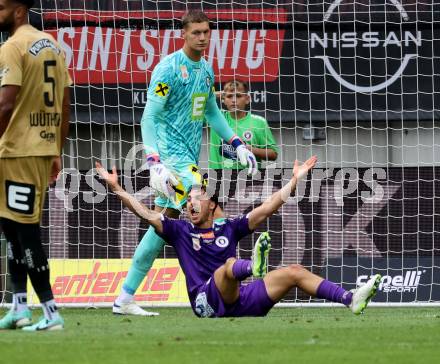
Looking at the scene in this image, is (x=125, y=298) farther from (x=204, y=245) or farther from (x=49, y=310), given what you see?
(x=49, y=310)

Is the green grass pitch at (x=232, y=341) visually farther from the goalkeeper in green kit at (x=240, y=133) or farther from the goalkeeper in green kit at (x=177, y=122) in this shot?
the goalkeeper in green kit at (x=240, y=133)

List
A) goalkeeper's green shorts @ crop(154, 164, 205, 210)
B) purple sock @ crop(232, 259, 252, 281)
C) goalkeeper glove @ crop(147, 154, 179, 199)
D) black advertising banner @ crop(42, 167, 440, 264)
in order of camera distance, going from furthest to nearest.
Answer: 1. black advertising banner @ crop(42, 167, 440, 264)
2. goalkeeper's green shorts @ crop(154, 164, 205, 210)
3. goalkeeper glove @ crop(147, 154, 179, 199)
4. purple sock @ crop(232, 259, 252, 281)

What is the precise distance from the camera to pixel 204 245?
9.11 metres

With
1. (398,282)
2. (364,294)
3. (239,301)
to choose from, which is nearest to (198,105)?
(239,301)

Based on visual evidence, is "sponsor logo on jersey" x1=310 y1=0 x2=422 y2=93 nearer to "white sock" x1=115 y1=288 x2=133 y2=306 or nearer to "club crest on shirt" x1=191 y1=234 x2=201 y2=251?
"white sock" x1=115 y1=288 x2=133 y2=306

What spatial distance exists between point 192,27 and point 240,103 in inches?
106

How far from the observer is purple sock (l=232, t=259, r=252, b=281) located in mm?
8320

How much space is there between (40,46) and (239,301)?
2404 mm

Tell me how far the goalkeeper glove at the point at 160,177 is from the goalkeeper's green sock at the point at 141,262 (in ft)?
1.67

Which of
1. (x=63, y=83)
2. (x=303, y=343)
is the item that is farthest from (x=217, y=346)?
(x=63, y=83)

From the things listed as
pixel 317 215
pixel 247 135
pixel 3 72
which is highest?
pixel 3 72

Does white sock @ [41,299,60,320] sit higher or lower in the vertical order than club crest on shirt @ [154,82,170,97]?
lower

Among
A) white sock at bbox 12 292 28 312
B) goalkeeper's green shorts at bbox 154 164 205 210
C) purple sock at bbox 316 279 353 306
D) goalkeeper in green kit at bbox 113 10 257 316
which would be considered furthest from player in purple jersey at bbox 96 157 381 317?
white sock at bbox 12 292 28 312

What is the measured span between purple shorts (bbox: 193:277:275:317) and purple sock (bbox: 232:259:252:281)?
34 cm
